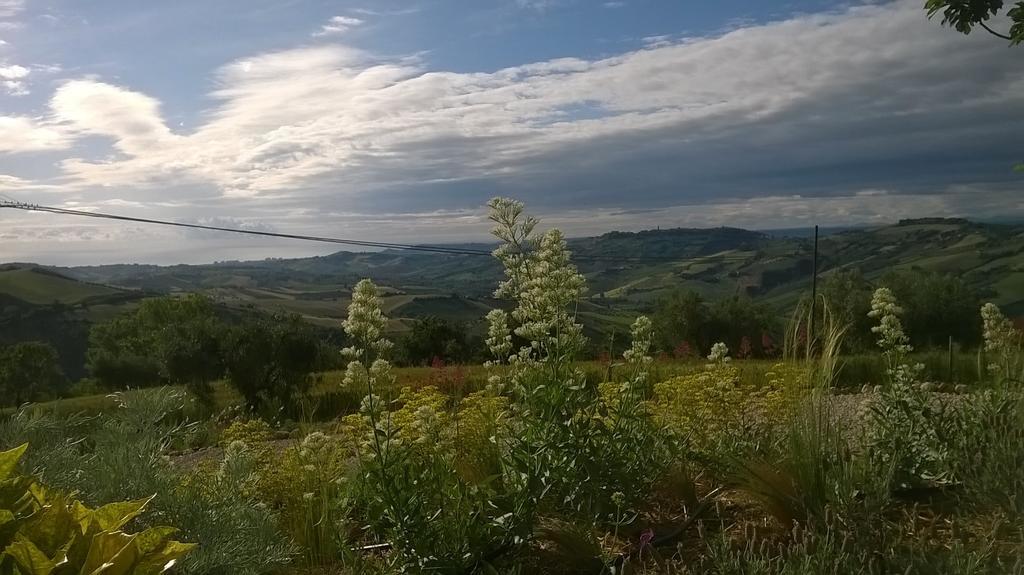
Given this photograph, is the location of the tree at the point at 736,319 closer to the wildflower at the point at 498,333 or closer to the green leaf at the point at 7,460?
the wildflower at the point at 498,333

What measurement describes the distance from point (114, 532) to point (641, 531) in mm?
2945

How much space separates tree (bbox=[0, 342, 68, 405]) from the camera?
3180 centimetres

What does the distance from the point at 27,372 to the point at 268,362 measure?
25005 millimetres

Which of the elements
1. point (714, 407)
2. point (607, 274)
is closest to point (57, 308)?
point (607, 274)

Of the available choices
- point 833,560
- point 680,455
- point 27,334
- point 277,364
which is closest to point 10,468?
point 833,560

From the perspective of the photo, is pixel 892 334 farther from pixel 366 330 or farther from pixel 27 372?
pixel 27 372

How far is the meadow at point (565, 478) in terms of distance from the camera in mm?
3160

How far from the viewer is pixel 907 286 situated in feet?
83.9

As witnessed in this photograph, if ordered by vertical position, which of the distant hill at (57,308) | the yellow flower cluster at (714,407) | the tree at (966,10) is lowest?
the distant hill at (57,308)

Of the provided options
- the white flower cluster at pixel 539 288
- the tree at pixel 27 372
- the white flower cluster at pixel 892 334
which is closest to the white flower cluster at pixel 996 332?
the white flower cluster at pixel 892 334

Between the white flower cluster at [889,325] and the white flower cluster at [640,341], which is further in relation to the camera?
the white flower cluster at [889,325]

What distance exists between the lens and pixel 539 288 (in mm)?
4129

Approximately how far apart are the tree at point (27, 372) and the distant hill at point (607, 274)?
10.9 m

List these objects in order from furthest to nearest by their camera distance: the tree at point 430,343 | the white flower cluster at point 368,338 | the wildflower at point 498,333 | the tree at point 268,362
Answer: the tree at point 430,343 < the tree at point 268,362 < the wildflower at point 498,333 < the white flower cluster at point 368,338
